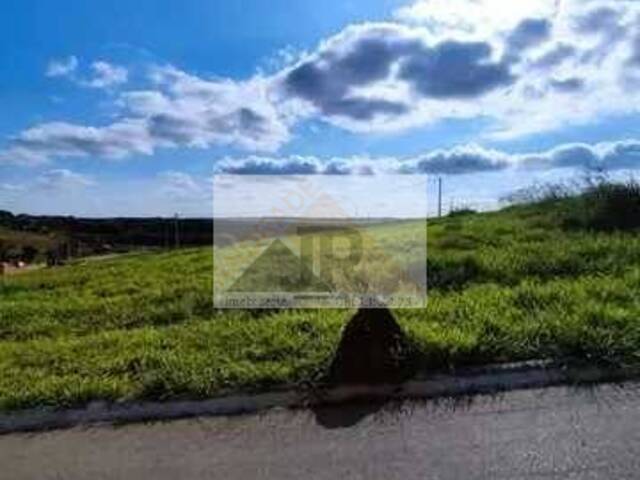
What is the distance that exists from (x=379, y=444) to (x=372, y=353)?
1.02 metres

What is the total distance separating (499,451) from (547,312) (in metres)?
2.20

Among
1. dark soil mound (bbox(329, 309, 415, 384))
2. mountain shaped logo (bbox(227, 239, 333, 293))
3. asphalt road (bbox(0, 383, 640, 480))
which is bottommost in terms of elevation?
asphalt road (bbox(0, 383, 640, 480))

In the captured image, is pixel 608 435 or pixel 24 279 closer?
pixel 608 435

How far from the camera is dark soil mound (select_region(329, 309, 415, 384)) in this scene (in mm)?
5117

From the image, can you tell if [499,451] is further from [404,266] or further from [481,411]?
[404,266]

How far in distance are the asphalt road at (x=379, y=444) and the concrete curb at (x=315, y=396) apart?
4.4 inches

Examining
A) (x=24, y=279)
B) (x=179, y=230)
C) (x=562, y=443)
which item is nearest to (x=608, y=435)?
(x=562, y=443)

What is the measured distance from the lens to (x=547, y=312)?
6094mm

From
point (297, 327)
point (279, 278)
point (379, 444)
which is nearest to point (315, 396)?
point (379, 444)

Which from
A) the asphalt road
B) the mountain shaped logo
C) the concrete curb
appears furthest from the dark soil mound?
the mountain shaped logo

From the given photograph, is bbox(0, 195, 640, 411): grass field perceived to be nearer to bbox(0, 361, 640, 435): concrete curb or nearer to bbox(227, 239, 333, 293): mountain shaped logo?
bbox(0, 361, 640, 435): concrete curb

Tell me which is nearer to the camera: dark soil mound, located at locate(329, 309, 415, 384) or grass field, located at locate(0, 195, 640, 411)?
dark soil mound, located at locate(329, 309, 415, 384)

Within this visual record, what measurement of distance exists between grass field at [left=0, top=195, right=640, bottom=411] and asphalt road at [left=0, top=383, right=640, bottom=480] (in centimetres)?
49

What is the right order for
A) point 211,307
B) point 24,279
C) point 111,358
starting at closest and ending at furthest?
point 111,358 → point 211,307 → point 24,279
